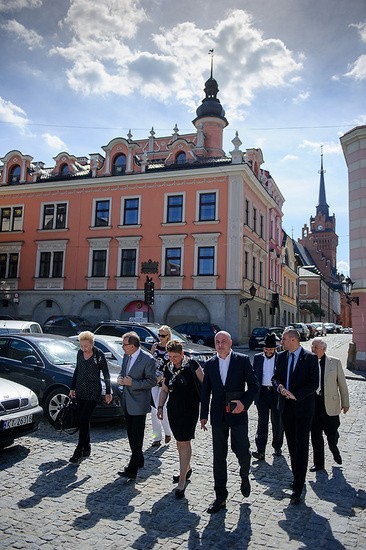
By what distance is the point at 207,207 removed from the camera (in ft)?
98.7

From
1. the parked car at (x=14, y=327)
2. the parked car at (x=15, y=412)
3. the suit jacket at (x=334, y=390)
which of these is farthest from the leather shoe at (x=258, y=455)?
the parked car at (x=14, y=327)

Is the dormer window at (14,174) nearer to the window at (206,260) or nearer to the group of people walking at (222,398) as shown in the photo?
the window at (206,260)

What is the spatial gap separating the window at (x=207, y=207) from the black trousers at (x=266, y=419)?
925 inches

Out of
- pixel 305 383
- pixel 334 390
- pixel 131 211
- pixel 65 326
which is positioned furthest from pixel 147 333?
pixel 131 211

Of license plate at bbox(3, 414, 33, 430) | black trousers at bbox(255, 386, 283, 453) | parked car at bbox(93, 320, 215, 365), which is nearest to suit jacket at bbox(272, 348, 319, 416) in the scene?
black trousers at bbox(255, 386, 283, 453)

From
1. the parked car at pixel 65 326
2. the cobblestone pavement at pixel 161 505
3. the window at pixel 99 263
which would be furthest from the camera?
the window at pixel 99 263

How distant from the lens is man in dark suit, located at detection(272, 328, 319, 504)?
511 cm

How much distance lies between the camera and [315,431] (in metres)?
6.27

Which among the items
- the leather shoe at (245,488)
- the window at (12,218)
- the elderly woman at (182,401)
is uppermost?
the window at (12,218)

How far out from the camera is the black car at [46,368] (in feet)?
26.2

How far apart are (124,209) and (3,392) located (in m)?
26.5

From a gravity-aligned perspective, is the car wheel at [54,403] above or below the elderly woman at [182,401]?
below

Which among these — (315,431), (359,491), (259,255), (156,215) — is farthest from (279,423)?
(259,255)

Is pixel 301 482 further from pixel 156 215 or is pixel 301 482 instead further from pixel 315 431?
pixel 156 215
